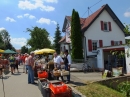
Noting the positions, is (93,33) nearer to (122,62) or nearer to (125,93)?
(122,62)

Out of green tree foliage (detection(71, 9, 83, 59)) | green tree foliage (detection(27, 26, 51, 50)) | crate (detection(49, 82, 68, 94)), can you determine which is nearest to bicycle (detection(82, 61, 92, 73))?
green tree foliage (detection(71, 9, 83, 59))

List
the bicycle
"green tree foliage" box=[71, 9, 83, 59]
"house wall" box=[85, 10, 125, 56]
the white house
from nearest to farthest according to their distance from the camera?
the bicycle
"green tree foliage" box=[71, 9, 83, 59]
the white house
"house wall" box=[85, 10, 125, 56]

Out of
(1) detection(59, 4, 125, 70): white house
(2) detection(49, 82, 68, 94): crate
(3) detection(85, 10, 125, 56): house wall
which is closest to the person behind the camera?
(2) detection(49, 82, 68, 94): crate

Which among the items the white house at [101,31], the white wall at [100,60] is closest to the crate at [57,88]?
the white wall at [100,60]

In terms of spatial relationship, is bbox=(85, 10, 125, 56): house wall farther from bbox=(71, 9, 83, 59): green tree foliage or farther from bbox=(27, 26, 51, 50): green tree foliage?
bbox=(27, 26, 51, 50): green tree foliage

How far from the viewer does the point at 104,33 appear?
24.8 m

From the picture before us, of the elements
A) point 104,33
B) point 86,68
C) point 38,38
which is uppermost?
point 38,38

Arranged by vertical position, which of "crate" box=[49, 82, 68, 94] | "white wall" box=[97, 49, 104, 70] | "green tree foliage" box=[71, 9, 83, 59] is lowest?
"crate" box=[49, 82, 68, 94]

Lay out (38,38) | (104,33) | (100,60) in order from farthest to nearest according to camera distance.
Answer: (38,38) → (104,33) → (100,60)

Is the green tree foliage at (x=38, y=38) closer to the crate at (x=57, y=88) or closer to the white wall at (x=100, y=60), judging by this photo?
the white wall at (x=100, y=60)

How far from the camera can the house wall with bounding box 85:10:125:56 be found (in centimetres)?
2364

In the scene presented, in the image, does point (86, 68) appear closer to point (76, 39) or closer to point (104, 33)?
point (76, 39)

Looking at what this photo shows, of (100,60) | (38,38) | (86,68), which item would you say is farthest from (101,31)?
(38,38)

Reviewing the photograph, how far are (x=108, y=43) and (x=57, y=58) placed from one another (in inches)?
592
